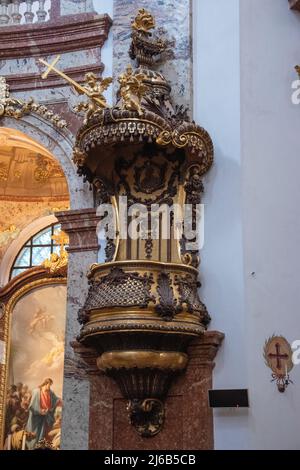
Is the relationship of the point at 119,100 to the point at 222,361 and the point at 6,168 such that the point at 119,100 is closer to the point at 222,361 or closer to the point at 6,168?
the point at 222,361

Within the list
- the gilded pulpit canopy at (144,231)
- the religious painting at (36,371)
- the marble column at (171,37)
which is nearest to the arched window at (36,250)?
the religious painting at (36,371)

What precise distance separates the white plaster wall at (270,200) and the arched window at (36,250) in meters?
4.31

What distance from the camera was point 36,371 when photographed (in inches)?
388

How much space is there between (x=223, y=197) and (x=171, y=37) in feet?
5.84

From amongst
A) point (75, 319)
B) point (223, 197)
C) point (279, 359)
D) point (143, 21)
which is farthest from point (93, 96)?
point (279, 359)

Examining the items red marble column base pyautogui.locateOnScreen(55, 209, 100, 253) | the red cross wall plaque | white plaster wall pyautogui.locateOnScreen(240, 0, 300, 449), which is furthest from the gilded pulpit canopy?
the red cross wall plaque

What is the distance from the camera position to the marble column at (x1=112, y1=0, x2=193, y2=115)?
729 cm

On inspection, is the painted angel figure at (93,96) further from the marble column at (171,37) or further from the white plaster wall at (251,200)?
the white plaster wall at (251,200)

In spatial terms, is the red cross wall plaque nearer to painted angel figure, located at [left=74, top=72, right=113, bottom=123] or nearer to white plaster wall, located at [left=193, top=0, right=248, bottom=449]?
white plaster wall, located at [left=193, top=0, right=248, bottom=449]

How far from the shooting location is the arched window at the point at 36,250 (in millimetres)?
10586

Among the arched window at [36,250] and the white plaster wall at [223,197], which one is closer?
the white plaster wall at [223,197]

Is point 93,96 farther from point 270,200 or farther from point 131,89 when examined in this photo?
point 270,200

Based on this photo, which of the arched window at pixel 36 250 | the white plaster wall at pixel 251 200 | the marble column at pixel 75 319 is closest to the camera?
the white plaster wall at pixel 251 200

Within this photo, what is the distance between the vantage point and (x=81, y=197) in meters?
7.37
